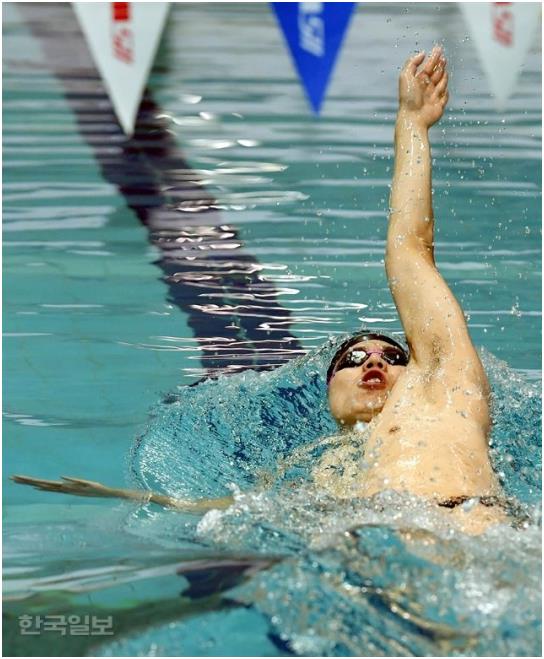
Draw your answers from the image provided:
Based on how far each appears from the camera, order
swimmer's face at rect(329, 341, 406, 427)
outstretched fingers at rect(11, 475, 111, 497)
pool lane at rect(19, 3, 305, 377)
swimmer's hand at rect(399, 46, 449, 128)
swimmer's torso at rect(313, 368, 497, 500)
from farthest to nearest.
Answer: pool lane at rect(19, 3, 305, 377) < swimmer's hand at rect(399, 46, 449, 128) < swimmer's face at rect(329, 341, 406, 427) < outstretched fingers at rect(11, 475, 111, 497) < swimmer's torso at rect(313, 368, 497, 500)

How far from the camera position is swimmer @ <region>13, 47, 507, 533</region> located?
88.0 inches

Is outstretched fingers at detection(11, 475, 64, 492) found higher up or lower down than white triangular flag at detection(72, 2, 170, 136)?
lower down

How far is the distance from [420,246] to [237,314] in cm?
90

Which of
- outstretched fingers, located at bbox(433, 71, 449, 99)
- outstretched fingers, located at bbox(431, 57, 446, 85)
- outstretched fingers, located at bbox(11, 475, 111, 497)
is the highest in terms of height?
outstretched fingers, located at bbox(431, 57, 446, 85)

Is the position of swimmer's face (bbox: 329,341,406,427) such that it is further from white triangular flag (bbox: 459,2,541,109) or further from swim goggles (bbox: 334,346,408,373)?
white triangular flag (bbox: 459,2,541,109)

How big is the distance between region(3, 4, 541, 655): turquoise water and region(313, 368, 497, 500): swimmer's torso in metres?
0.11

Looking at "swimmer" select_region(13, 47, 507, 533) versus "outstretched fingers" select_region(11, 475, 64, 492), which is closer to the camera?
"swimmer" select_region(13, 47, 507, 533)

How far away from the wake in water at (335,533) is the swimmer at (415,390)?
71mm

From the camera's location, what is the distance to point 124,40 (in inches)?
134

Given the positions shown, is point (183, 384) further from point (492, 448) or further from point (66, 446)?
point (492, 448)

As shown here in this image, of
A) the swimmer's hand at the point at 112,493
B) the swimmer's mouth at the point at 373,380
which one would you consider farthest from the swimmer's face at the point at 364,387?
the swimmer's hand at the point at 112,493

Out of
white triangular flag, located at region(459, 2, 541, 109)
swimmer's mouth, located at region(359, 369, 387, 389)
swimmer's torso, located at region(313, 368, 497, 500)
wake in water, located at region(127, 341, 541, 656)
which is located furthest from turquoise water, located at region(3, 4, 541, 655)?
white triangular flag, located at region(459, 2, 541, 109)

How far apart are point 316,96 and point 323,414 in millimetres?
1111

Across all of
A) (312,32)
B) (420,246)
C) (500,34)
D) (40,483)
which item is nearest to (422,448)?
(420,246)
